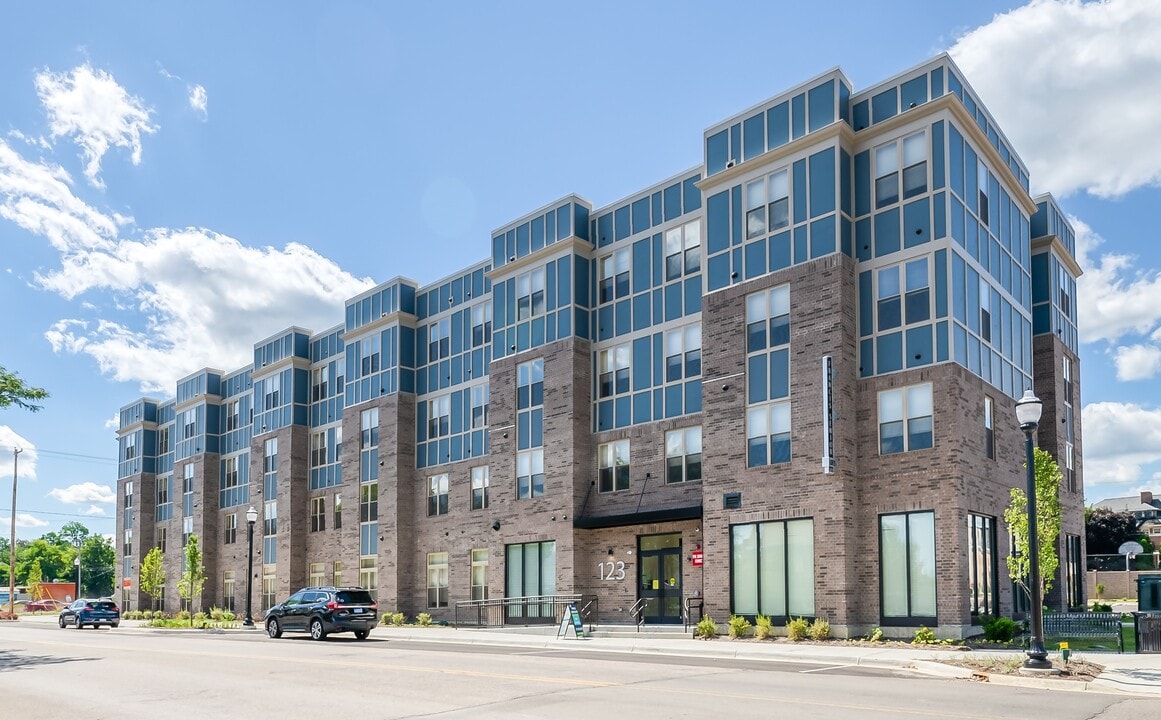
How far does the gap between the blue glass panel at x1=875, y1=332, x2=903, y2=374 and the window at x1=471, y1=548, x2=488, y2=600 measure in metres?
19.7

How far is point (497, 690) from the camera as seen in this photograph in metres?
15.8

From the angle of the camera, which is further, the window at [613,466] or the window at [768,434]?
the window at [613,466]

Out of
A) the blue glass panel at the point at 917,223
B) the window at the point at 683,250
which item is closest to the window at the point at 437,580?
the window at the point at 683,250

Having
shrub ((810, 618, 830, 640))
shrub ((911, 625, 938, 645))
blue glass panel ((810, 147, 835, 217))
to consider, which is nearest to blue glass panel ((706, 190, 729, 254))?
blue glass panel ((810, 147, 835, 217))

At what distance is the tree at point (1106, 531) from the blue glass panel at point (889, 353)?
66.3 metres

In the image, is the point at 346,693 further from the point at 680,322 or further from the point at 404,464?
the point at 404,464

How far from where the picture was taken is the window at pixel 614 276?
36406 millimetres

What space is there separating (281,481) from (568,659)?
119 feet

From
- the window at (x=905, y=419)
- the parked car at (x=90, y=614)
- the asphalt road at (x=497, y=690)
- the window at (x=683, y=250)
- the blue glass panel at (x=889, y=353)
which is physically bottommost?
the parked car at (x=90, y=614)

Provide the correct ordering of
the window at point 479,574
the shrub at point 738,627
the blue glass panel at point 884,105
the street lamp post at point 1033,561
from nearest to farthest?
the street lamp post at point 1033,561 → the shrub at point 738,627 → the blue glass panel at point 884,105 → the window at point 479,574

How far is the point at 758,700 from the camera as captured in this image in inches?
555

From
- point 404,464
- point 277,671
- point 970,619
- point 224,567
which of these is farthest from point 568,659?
point 224,567

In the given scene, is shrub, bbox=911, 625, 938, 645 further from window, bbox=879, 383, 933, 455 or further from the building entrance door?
the building entrance door

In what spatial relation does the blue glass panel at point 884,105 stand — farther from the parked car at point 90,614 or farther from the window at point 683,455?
the parked car at point 90,614
